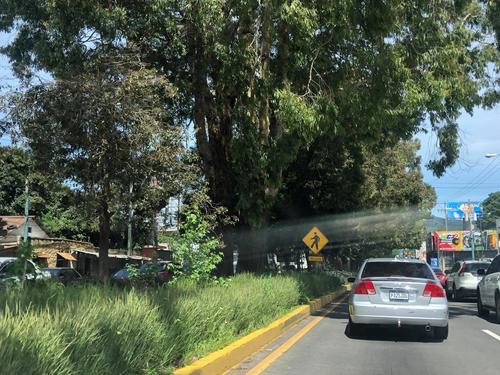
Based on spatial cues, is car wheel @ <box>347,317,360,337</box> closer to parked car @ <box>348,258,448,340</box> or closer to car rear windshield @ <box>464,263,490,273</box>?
parked car @ <box>348,258,448,340</box>

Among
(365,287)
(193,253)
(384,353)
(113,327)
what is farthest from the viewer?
(365,287)

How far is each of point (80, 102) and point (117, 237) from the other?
45388mm

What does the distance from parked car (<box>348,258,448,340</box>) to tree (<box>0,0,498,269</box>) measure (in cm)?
401

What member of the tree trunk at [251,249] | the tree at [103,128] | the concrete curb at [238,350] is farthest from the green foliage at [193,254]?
the tree trunk at [251,249]

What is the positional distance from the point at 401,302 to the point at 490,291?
550cm

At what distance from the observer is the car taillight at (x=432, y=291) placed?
37.2ft

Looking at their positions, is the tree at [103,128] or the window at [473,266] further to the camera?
the window at [473,266]

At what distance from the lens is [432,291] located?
11.4 meters

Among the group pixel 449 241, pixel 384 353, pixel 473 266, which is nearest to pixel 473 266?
pixel 473 266

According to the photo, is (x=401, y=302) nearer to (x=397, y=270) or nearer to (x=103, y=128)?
(x=397, y=270)

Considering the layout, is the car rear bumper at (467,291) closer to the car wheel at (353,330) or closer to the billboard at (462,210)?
the car wheel at (353,330)

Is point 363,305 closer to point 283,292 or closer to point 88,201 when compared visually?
point 283,292

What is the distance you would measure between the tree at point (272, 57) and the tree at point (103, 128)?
0.89m

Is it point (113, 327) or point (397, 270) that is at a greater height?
point (397, 270)
